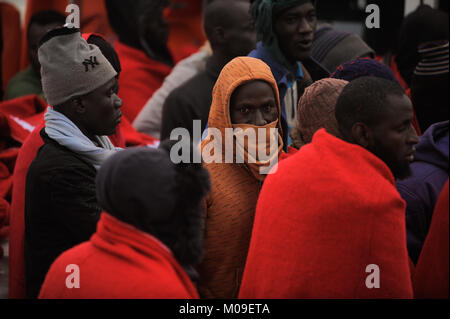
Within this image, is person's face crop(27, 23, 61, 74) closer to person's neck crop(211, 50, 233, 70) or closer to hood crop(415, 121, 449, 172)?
person's neck crop(211, 50, 233, 70)

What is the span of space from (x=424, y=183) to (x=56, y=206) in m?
1.55

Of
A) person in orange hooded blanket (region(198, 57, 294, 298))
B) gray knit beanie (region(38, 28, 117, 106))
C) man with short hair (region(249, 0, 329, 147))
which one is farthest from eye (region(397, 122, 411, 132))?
man with short hair (region(249, 0, 329, 147))

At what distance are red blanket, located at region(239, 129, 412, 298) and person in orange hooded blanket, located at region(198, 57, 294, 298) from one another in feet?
0.97

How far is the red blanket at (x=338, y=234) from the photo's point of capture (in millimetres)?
2402

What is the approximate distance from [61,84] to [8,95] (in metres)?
2.69

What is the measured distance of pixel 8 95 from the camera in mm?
5418

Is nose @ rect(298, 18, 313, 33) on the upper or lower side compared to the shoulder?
upper

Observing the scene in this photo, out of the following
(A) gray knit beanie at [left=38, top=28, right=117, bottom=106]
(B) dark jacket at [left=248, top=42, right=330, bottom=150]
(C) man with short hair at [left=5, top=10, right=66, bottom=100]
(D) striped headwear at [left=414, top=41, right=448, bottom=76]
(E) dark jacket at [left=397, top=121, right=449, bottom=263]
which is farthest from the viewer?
(C) man with short hair at [left=5, top=10, right=66, bottom=100]

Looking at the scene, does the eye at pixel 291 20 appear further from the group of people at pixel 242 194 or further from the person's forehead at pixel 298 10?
the group of people at pixel 242 194

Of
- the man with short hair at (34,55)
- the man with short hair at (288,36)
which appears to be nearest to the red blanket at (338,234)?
the man with short hair at (288,36)

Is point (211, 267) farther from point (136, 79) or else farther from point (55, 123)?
point (136, 79)

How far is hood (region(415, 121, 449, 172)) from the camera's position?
2705mm

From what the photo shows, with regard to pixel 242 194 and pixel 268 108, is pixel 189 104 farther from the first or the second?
pixel 242 194

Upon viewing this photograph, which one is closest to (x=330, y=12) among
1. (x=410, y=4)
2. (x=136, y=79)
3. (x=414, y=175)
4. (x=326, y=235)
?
(x=410, y=4)
